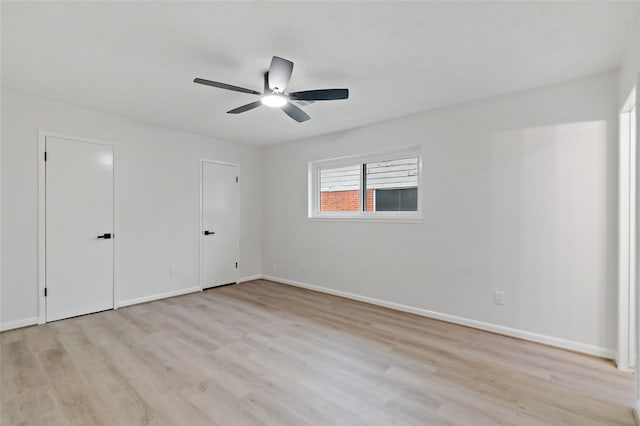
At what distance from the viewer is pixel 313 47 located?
82.1 inches

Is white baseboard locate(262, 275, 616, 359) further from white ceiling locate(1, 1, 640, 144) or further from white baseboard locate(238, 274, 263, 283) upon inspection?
white ceiling locate(1, 1, 640, 144)

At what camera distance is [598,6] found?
1.66m

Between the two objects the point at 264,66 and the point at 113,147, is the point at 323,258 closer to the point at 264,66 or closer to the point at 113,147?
the point at 264,66

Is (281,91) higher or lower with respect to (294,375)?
higher

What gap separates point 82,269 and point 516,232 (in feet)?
15.6

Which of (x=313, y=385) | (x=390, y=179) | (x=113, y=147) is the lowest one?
(x=313, y=385)

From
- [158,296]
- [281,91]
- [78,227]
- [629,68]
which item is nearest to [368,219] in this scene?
[281,91]

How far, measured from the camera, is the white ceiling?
67.8 inches

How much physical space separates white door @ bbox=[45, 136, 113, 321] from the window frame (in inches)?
108

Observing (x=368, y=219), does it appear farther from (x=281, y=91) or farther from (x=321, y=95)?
(x=281, y=91)

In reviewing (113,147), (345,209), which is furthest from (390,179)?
(113,147)

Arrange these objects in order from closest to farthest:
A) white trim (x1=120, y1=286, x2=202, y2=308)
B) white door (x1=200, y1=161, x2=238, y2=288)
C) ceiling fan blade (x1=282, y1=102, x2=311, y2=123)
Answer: ceiling fan blade (x1=282, y1=102, x2=311, y2=123) → white trim (x1=120, y1=286, x2=202, y2=308) → white door (x1=200, y1=161, x2=238, y2=288)

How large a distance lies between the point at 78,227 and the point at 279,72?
305cm

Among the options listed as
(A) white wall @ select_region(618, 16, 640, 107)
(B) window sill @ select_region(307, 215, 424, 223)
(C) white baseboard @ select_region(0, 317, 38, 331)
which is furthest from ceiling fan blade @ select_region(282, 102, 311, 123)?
(C) white baseboard @ select_region(0, 317, 38, 331)
